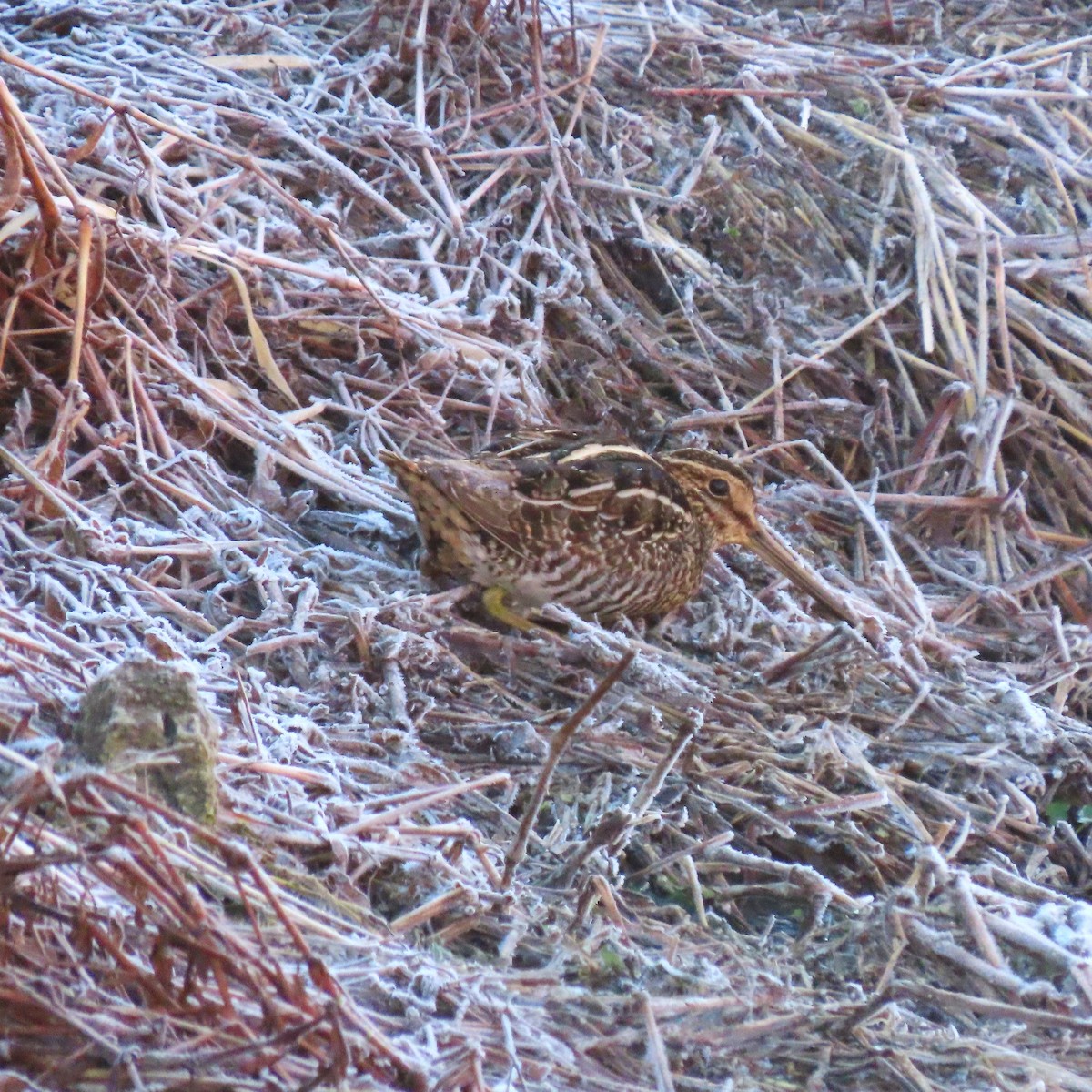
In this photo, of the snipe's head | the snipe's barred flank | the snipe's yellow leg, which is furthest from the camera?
the snipe's head

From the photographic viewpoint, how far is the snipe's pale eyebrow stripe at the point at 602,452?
3424 millimetres

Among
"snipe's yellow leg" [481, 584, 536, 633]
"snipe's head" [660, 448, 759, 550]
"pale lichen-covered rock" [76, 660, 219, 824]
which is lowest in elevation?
"snipe's yellow leg" [481, 584, 536, 633]

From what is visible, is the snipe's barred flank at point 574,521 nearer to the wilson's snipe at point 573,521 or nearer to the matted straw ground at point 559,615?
the wilson's snipe at point 573,521

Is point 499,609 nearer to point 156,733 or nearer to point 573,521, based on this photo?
point 573,521

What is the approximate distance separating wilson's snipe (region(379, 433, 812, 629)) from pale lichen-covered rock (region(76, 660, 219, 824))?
3.79 feet

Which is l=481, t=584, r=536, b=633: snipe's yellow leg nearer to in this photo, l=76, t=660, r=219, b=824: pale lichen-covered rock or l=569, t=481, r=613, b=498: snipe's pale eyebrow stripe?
l=569, t=481, r=613, b=498: snipe's pale eyebrow stripe

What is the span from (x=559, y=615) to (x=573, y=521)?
0.70ft

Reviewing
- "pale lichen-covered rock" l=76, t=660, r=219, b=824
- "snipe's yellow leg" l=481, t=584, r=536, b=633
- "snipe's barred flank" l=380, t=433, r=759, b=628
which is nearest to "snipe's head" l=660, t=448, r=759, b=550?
"snipe's barred flank" l=380, t=433, r=759, b=628

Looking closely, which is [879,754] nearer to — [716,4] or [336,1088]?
[336,1088]

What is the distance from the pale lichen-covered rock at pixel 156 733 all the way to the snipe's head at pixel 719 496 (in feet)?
5.60

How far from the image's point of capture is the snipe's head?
3650 millimetres

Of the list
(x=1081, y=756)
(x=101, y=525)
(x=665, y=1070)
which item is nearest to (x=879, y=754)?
(x=1081, y=756)

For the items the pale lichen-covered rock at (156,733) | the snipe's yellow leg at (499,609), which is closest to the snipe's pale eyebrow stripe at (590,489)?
the snipe's yellow leg at (499,609)

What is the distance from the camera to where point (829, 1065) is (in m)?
2.23
